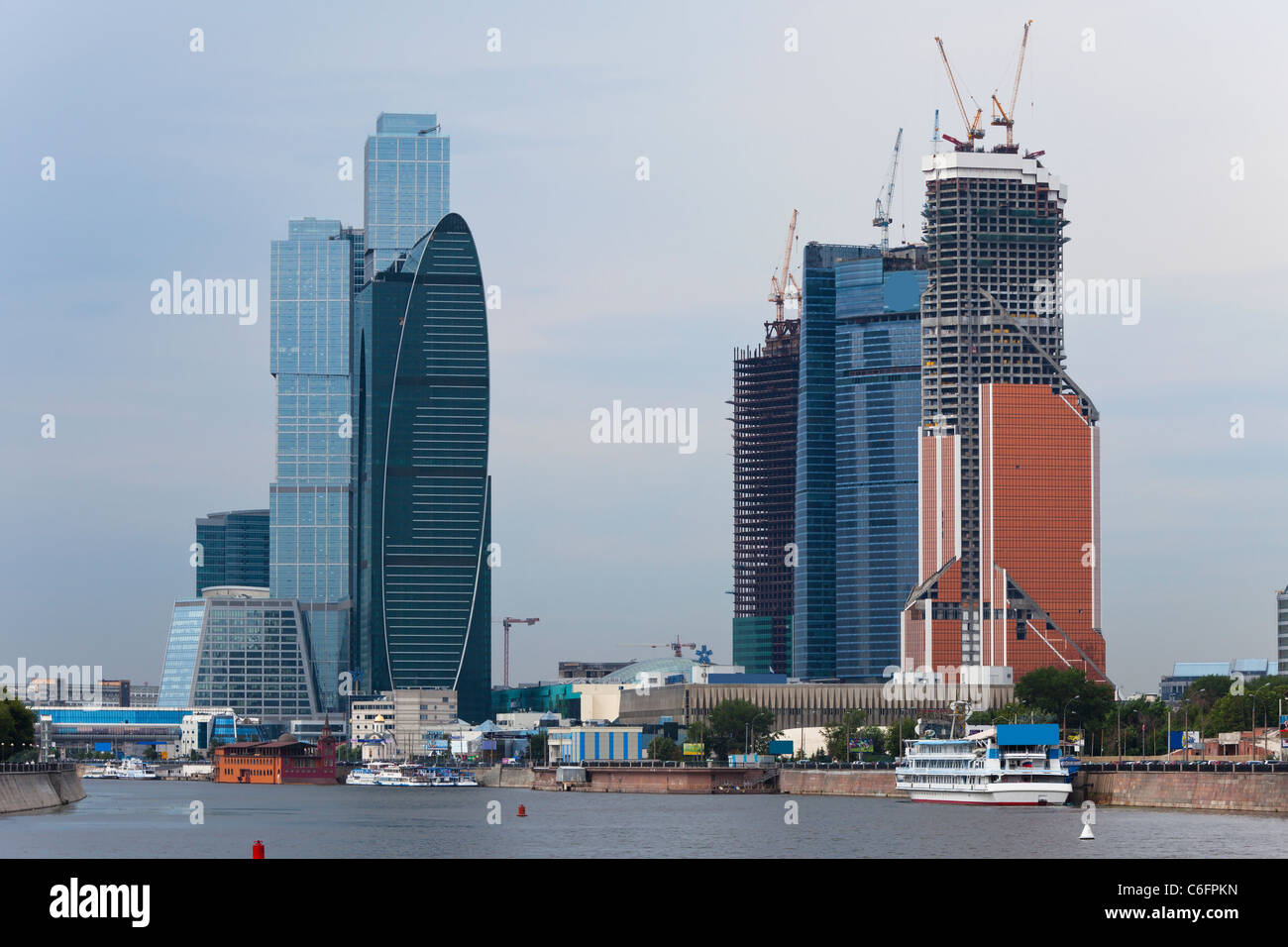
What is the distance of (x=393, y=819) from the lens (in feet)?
545

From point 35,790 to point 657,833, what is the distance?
183ft

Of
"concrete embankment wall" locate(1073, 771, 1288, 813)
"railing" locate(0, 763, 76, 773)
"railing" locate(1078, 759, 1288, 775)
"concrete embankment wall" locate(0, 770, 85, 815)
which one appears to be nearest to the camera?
"concrete embankment wall" locate(1073, 771, 1288, 813)

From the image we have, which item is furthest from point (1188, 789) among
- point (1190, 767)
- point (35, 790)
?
point (35, 790)

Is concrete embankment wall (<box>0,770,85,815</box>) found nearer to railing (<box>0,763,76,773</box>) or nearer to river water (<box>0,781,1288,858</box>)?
railing (<box>0,763,76,773</box>)

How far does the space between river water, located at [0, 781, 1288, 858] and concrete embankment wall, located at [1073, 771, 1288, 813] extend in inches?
88.2

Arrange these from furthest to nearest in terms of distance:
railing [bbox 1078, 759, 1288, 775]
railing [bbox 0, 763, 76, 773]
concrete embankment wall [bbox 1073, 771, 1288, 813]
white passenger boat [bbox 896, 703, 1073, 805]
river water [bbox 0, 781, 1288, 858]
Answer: white passenger boat [bbox 896, 703, 1073, 805] < railing [bbox 0, 763, 76, 773] < railing [bbox 1078, 759, 1288, 775] < concrete embankment wall [bbox 1073, 771, 1288, 813] < river water [bbox 0, 781, 1288, 858]

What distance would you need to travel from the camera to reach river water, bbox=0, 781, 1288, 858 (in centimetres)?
11056

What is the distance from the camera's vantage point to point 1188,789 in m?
158

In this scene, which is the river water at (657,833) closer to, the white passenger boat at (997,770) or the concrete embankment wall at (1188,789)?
the concrete embankment wall at (1188,789)

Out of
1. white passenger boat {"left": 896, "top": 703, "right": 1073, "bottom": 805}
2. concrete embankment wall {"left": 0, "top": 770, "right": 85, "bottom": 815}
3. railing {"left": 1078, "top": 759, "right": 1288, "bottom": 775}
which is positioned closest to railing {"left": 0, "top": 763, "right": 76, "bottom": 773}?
concrete embankment wall {"left": 0, "top": 770, "right": 85, "bottom": 815}

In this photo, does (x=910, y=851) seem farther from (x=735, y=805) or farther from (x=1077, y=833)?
(x=735, y=805)

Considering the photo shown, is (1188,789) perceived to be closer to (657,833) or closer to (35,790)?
(657,833)
